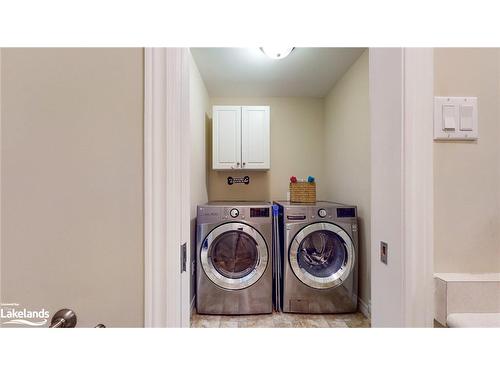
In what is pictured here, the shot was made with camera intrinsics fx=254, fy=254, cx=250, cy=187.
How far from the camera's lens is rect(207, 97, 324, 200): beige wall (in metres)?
3.27

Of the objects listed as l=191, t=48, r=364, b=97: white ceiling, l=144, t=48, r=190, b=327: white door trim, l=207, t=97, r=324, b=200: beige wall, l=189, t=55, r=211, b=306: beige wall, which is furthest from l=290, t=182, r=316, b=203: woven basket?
l=144, t=48, r=190, b=327: white door trim

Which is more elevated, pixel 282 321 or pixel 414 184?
pixel 414 184

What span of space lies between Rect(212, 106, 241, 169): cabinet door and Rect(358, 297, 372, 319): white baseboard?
189 centimetres

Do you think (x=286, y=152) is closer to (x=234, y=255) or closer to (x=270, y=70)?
(x=270, y=70)

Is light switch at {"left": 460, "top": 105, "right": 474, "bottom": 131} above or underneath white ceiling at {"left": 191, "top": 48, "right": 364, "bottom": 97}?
underneath

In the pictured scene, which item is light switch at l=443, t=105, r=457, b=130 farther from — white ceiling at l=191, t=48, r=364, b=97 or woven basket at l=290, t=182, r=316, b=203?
woven basket at l=290, t=182, r=316, b=203

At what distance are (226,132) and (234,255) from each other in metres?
1.39

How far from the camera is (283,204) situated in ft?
8.02

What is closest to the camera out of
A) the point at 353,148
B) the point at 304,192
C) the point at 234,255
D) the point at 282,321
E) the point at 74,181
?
the point at 74,181

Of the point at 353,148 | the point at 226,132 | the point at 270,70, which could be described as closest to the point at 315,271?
the point at 353,148

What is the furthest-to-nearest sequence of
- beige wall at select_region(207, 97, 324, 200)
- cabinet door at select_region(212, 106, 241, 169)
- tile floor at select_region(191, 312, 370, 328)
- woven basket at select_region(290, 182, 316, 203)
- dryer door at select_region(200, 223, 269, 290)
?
beige wall at select_region(207, 97, 324, 200) < cabinet door at select_region(212, 106, 241, 169) < woven basket at select_region(290, 182, 316, 203) < dryer door at select_region(200, 223, 269, 290) < tile floor at select_region(191, 312, 370, 328)
